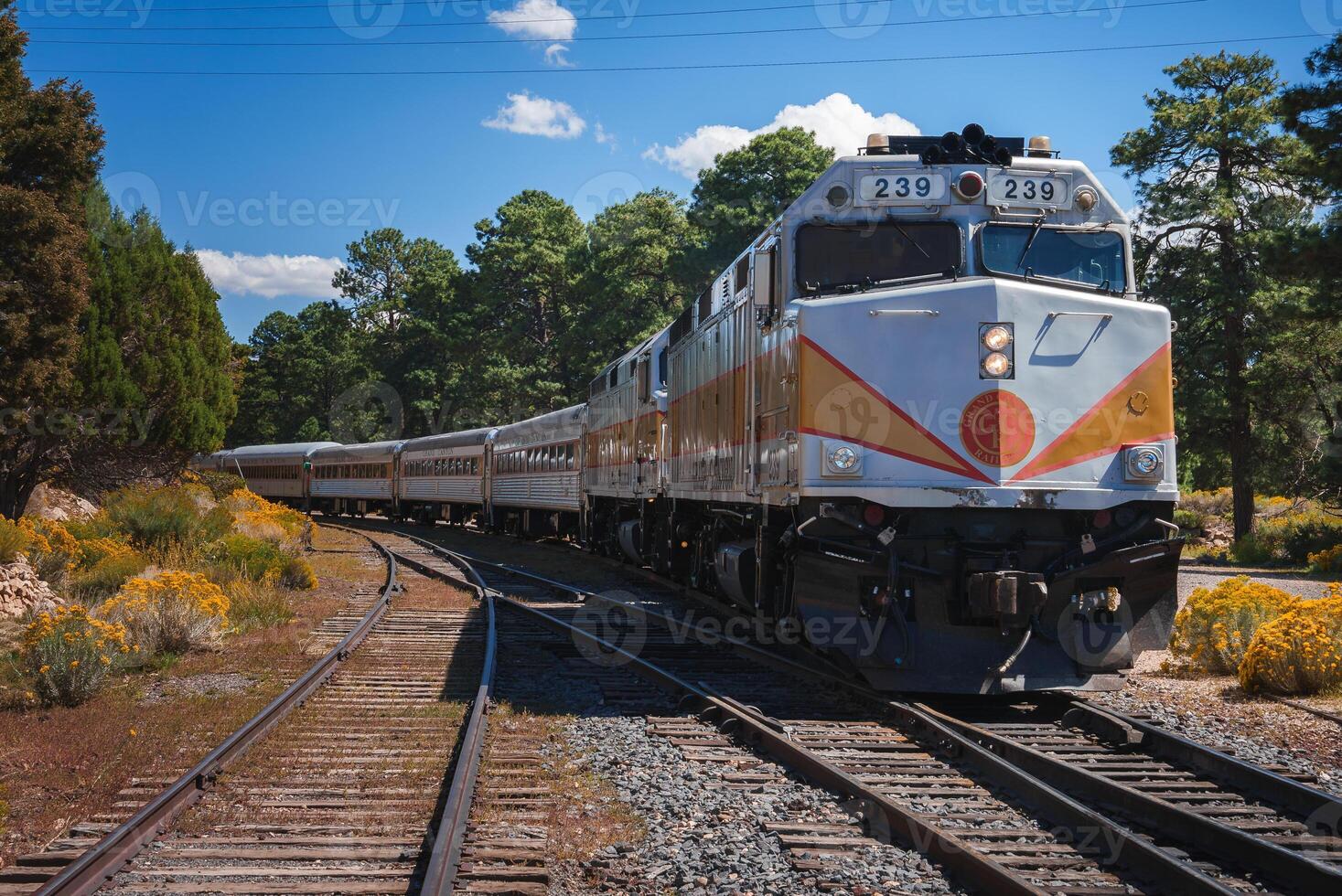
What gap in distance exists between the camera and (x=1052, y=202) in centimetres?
860

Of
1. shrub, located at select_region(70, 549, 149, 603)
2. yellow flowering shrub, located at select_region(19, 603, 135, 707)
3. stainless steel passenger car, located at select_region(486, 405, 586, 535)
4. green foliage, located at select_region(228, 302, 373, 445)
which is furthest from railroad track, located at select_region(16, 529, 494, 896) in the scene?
green foliage, located at select_region(228, 302, 373, 445)

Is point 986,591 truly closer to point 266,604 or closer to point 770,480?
point 770,480

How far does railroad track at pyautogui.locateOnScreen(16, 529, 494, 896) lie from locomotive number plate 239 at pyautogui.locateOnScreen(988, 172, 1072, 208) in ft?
17.8

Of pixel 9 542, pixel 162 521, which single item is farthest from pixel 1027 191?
pixel 162 521

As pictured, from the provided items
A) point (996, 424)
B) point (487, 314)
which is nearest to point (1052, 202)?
point (996, 424)

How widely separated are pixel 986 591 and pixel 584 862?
3.74m

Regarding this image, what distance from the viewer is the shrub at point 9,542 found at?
13.2 meters

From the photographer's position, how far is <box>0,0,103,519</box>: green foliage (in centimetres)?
1555

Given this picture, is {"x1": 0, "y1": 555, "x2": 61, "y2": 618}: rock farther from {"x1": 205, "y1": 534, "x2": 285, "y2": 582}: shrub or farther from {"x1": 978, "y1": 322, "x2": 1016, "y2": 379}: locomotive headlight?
{"x1": 978, "y1": 322, "x2": 1016, "y2": 379}: locomotive headlight

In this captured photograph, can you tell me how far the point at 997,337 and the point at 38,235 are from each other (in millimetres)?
13954

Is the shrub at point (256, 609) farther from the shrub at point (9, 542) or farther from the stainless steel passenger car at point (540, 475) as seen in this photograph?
the stainless steel passenger car at point (540, 475)

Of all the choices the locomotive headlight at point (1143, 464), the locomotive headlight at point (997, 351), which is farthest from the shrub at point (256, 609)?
the locomotive headlight at point (1143, 464)

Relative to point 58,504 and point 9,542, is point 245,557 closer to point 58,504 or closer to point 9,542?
point 9,542

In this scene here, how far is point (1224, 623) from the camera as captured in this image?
10297 millimetres
